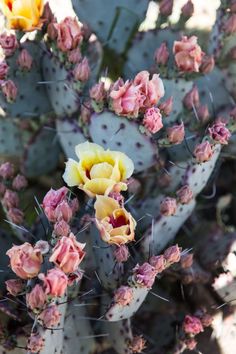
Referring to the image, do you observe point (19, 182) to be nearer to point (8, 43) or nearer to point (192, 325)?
point (8, 43)

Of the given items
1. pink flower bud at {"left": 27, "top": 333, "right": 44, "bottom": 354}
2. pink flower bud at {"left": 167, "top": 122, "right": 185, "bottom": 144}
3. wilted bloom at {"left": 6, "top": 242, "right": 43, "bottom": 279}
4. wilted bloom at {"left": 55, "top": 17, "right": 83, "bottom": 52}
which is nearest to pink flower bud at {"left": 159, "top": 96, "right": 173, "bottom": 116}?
pink flower bud at {"left": 167, "top": 122, "right": 185, "bottom": 144}

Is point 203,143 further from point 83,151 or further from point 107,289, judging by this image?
point 107,289

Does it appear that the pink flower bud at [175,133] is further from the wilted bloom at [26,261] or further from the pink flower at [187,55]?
the wilted bloom at [26,261]

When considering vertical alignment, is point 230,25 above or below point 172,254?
above

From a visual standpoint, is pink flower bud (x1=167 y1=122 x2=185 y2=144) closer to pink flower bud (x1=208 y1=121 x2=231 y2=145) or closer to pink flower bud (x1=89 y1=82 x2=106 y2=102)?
pink flower bud (x1=208 y1=121 x2=231 y2=145)

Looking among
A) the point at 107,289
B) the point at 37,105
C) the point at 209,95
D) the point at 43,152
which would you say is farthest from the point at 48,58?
the point at 107,289

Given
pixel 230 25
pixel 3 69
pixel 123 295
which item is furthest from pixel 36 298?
pixel 230 25
